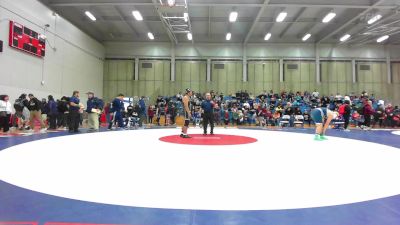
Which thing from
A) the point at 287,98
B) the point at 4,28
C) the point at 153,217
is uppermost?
the point at 4,28

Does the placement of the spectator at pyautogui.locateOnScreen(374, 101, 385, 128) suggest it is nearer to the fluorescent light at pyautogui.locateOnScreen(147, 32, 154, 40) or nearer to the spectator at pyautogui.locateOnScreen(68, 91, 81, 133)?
the fluorescent light at pyautogui.locateOnScreen(147, 32, 154, 40)

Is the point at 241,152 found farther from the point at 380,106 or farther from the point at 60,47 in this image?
the point at 380,106

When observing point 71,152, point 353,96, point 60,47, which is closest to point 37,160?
point 71,152

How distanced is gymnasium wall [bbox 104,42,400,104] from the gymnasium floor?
20718mm

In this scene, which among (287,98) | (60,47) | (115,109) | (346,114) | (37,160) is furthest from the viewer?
(287,98)

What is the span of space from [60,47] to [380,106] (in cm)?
2255

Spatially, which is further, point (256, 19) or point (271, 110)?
point (271, 110)

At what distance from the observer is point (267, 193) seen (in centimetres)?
289

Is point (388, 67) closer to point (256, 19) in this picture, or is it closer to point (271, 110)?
point (271, 110)

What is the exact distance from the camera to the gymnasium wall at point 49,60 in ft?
42.2

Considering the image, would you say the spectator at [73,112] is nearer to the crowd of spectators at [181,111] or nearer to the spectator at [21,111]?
the crowd of spectators at [181,111]

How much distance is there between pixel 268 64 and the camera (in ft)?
82.7

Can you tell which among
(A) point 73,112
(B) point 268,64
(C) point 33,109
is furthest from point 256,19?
(C) point 33,109

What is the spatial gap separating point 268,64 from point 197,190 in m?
23.8
